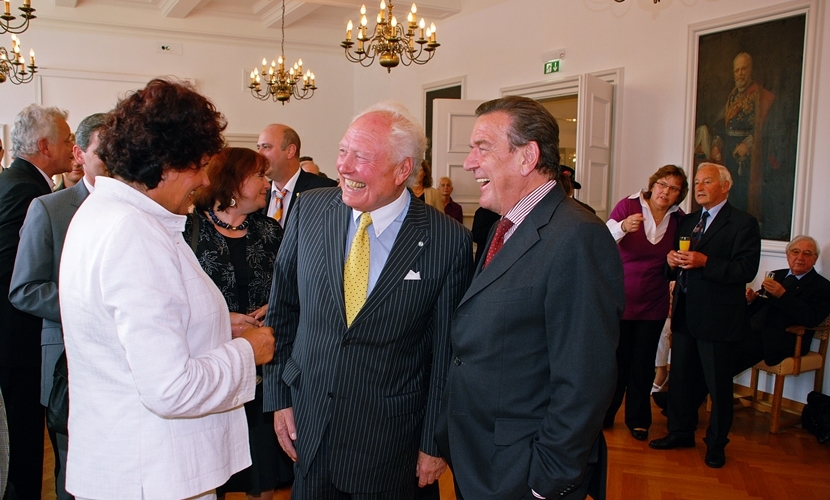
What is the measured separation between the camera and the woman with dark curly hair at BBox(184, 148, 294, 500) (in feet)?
8.46

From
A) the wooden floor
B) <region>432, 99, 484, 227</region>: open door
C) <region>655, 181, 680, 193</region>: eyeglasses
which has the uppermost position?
<region>432, 99, 484, 227</region>: open door

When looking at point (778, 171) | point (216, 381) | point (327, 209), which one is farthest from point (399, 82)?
point (216, 381)

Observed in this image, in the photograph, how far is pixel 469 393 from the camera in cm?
177

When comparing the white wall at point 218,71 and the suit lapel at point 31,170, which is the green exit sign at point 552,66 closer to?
the white wall at point 218,71

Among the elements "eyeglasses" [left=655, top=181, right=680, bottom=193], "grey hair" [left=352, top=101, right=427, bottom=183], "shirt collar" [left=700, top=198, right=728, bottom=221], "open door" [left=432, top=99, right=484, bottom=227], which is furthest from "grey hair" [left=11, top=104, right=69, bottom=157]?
"open door" [left=432, top=99, right=484, bottom=227]

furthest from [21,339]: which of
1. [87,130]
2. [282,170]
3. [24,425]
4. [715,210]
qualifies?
[715,210]

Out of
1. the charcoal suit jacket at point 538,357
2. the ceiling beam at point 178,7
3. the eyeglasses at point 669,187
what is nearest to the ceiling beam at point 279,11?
the ceiling beam at point 178,7

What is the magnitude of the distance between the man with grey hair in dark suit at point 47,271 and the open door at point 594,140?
488cm

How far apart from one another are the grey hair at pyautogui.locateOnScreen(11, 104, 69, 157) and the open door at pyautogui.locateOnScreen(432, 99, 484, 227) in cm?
574

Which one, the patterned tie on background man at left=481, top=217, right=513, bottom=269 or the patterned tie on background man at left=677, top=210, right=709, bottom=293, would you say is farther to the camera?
the patterned tie on background man at left=677, top=210, right=709, bottom=293

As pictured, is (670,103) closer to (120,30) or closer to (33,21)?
(120,30)

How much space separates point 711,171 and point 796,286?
141 cm

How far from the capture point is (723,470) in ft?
13.0

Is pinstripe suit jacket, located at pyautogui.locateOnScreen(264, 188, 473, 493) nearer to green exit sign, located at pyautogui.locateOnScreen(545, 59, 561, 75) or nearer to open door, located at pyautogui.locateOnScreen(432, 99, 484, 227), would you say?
green exit sign, located at pyautogui.locateOnScreen(545, 59, 561, 75)
